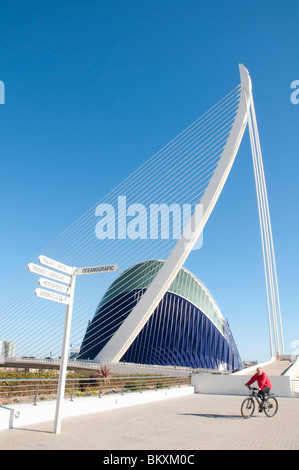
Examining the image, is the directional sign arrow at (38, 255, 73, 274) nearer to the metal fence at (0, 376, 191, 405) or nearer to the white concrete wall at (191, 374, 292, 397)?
the metal fence at (0, 376, 191, 405)

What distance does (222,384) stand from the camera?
15.6 meters

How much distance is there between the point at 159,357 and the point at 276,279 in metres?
19.5

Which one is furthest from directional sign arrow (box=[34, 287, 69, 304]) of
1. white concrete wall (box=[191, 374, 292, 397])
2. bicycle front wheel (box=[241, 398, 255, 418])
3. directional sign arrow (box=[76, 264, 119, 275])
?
white concrete wall (box=[191, 374, 292, 397])

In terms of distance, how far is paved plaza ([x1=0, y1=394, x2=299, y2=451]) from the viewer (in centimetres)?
518

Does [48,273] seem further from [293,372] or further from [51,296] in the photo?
[293,372]

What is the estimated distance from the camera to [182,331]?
4538 cm

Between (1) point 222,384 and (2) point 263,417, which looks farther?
(1) point 222,384

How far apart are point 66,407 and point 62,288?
298cm

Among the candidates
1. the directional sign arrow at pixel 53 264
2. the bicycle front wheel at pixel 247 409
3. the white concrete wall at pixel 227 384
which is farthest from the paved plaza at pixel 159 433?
the white concrete wall at pixel 227 384

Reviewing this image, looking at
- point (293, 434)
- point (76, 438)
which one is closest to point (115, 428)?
point (76, 438)

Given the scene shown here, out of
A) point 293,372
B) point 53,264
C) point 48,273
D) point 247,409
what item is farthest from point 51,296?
point 293,372

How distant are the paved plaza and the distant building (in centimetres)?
3285

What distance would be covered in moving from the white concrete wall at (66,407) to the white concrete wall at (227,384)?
4148 millimetres
